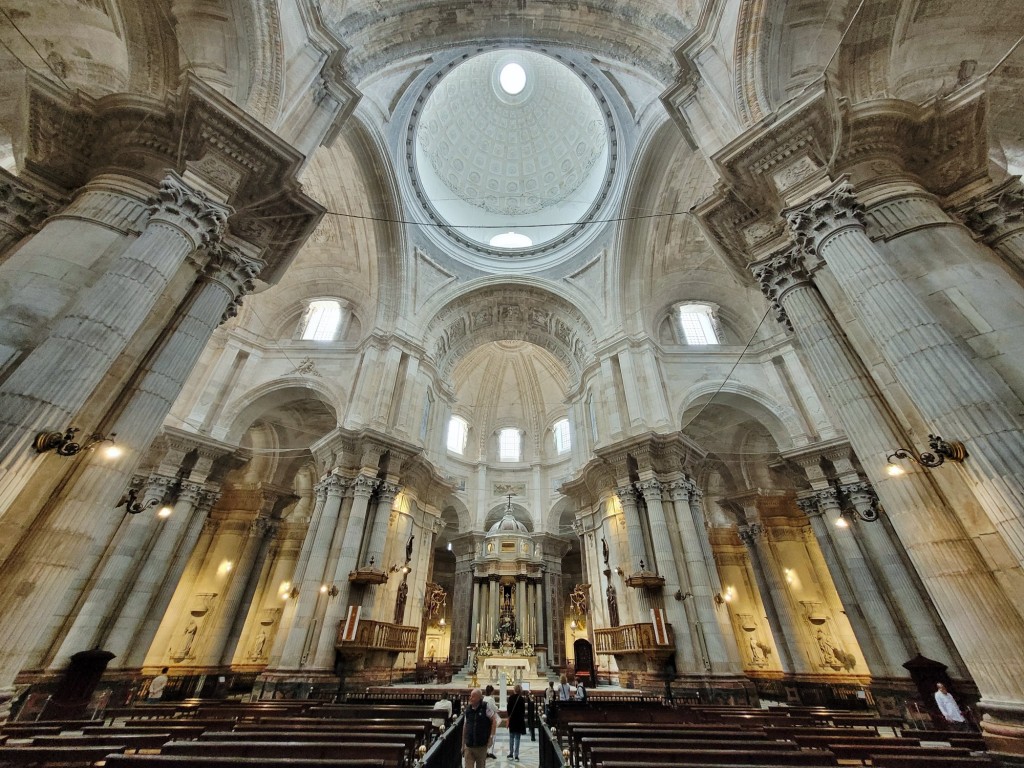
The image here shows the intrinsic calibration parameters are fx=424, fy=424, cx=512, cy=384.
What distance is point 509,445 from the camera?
29438 mm

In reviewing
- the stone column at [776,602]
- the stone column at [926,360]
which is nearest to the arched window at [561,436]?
the stone column at [776,602]

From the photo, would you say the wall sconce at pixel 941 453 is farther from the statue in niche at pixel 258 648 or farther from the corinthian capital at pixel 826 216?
the statue in niche at pixel 258 648

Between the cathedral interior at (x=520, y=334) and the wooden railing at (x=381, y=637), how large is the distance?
147mm

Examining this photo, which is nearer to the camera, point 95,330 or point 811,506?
point 95,330

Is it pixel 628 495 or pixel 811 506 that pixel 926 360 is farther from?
pixel 811 506

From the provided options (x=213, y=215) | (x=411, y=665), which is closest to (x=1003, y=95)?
(x=213, y=215)

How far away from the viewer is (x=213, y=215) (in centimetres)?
746

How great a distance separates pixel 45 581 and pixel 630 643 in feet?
42.4

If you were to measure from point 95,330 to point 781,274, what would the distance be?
10817mm

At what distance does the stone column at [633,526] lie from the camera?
1332 centimetres

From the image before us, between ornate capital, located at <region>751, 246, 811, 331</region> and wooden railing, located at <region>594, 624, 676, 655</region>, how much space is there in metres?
9.12

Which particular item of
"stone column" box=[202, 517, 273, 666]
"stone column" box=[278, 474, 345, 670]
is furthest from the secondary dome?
"stone column" box=[202, 517, 273, 666]

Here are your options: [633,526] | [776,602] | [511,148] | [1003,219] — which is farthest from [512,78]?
[776,602]

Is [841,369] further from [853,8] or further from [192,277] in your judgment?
[192,277]
